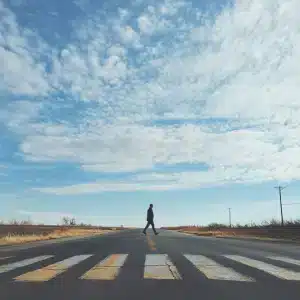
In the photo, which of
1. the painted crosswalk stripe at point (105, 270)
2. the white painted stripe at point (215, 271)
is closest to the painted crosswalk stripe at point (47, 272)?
the painted crosswalk stripe at point (105, 270)

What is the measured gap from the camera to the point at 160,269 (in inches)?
357

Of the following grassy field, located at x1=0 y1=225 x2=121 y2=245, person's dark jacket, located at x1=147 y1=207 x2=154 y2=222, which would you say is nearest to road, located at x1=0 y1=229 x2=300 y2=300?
grassy field, located at x1=0 y1=225 x2=121 y2=245

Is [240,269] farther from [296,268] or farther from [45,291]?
[45,291]

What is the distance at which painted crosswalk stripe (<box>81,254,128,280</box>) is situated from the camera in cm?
798

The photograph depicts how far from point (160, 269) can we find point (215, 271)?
111 centimetres

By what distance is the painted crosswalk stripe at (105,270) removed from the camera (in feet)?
26.2

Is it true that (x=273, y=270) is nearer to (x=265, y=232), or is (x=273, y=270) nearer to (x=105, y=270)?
(x=105, y=270)

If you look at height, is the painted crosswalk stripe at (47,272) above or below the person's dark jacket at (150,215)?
below

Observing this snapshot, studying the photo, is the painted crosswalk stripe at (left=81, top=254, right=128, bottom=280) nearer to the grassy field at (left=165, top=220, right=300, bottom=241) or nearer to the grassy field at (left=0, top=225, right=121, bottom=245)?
the grassy field at (left=0, top=225, right=121, bottom=245)

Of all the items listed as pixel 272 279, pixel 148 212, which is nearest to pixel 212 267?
pixel 272 279

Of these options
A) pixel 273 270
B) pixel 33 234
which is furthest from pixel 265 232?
pixel 273 270

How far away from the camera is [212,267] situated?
9.55m

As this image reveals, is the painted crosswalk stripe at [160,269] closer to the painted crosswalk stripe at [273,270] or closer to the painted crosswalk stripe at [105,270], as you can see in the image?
the painted crosswalk stripe at [105,270]

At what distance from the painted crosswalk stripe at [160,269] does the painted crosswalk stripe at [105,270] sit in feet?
1.97
